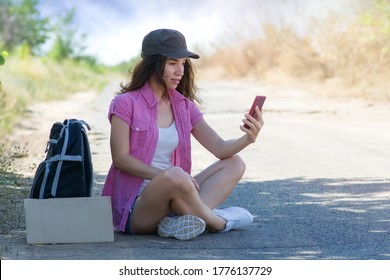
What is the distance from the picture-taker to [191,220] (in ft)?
20.1

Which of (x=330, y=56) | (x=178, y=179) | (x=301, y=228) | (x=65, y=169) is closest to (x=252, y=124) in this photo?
(x=178, y=179)

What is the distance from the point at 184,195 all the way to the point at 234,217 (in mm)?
580

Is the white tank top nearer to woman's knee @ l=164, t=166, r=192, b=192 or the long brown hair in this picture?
the long brown hair

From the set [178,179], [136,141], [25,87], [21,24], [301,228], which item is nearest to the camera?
[178,179]

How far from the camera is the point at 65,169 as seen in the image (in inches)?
238

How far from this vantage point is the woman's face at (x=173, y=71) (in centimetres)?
636

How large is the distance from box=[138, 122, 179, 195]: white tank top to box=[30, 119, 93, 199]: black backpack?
1.66 ft

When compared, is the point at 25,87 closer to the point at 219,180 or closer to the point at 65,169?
the point at 219,180

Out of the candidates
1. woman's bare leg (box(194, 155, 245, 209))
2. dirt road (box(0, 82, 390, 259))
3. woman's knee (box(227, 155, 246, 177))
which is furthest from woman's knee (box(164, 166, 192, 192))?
woman's knee (box(227, 155, 246, 177))

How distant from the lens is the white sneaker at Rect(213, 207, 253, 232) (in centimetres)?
646

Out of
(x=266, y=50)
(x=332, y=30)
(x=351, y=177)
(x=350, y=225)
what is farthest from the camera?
(x=266, y=50)
